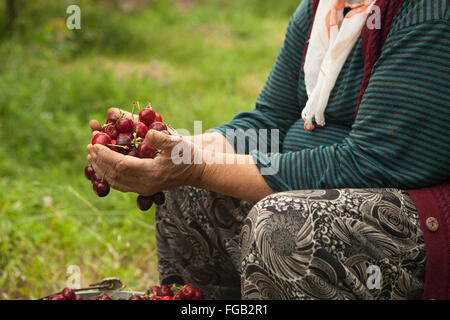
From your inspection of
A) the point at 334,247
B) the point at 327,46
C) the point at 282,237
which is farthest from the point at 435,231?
the point at 327,46

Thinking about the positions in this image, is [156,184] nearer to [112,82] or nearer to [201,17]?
[112,82]

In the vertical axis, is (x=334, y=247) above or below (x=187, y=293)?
above

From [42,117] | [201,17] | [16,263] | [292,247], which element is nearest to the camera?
[292,247]

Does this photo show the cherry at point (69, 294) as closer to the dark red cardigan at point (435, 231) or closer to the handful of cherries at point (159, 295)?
the handful of cherries at point (159, 295)

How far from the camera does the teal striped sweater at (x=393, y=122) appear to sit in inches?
50.3

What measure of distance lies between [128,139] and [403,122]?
76cm

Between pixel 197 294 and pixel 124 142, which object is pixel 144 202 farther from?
pixel 197 294

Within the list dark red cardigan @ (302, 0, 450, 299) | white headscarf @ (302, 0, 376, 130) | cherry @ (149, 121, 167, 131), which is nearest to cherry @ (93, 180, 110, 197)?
cherry @ (149, 121, 167, 131)

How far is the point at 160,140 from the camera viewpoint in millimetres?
1327

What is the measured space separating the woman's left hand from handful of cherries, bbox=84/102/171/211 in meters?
0.03

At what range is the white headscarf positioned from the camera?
148 centimetres

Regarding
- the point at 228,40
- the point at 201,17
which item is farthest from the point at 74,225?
the point at 201,17

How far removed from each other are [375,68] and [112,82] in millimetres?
3447

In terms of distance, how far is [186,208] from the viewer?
173 centimetres
